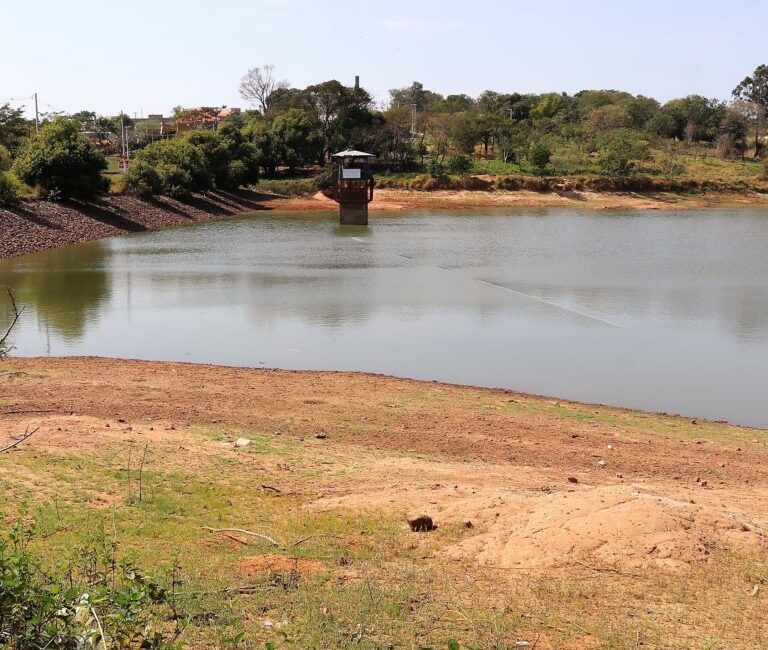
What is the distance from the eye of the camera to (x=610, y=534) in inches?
280

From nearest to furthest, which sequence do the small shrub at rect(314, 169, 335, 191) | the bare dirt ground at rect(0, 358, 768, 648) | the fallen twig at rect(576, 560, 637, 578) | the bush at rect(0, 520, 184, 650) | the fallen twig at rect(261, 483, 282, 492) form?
the bush at rect(0, 520, 184, 650) → the bare dirt ground at rect(0, 358, 768, 648) → the fallen twig at rect(576, 560, 637, 578) → the fallen twig at rect(261, 483, 282, 492) → the small shrub at rect(314, 169, 335, 191)

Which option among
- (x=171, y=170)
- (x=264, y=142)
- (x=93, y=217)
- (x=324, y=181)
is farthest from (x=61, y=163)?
(x=264, y=142)

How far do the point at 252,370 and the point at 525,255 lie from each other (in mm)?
23746

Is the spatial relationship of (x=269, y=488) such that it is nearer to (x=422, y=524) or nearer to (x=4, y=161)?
(x=422, y=524)

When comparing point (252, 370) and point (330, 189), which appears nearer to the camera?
point (252, 370)

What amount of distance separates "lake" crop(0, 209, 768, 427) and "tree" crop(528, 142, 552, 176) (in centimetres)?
3562

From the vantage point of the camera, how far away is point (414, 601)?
6.10m

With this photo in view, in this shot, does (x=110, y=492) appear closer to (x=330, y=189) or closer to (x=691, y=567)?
(x=691, y=567)

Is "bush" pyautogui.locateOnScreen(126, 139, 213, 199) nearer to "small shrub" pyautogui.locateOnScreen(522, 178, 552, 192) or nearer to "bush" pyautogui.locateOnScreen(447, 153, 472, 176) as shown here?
"bush" pyautogui.locateOnScreen(447, 153, 472, 176)

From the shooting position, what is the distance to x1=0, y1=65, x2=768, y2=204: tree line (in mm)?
48853

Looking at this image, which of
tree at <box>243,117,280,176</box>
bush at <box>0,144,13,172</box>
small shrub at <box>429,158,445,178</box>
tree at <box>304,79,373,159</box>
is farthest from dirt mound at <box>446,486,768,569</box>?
tree at <box>304,79,373,159</box>

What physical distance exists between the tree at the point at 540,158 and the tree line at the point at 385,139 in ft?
0.34

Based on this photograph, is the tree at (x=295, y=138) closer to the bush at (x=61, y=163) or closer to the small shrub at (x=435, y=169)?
the small shrub at (x=435, y=169)

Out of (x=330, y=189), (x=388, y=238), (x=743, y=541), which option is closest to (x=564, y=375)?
(x=743, y=541)
